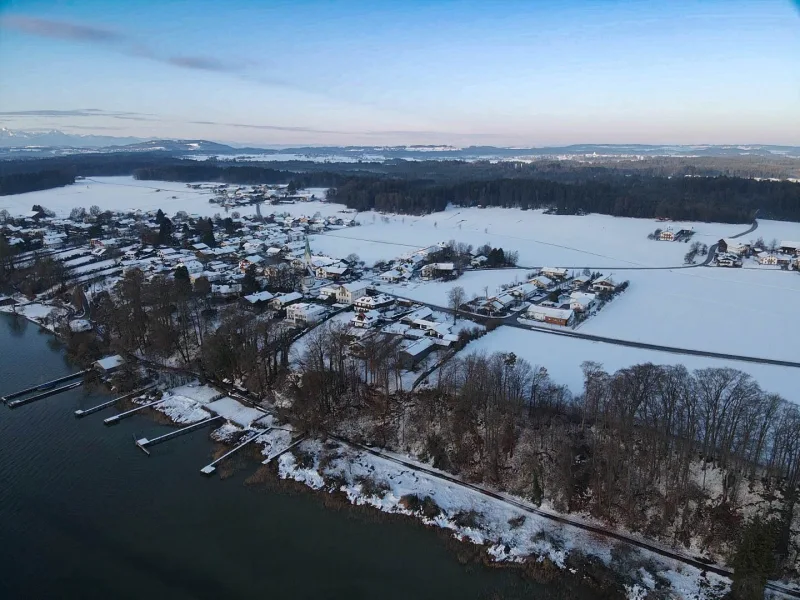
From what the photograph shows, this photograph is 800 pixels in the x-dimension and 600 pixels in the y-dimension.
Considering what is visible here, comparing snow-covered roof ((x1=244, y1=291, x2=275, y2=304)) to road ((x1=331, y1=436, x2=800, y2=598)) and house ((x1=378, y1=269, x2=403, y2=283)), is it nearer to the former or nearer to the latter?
house ((x1=378, y1=269, x2=403, y2=283))

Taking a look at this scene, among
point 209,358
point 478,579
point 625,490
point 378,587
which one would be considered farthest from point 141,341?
point 625,490

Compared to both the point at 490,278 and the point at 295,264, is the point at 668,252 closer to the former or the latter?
the point at 490,278

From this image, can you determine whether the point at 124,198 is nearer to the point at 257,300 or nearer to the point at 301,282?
the point at 301,282

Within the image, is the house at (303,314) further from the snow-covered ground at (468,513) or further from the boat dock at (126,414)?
the snow-covered ground at (468,513)

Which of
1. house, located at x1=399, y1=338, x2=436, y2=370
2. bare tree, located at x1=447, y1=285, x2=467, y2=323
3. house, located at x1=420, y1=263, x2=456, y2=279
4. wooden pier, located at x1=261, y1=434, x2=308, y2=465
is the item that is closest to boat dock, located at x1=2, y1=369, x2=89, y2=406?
wooden pier, located at x1=261, y1=434, x2=308, y2=465

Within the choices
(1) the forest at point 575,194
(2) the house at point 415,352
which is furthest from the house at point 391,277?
(1) the forest at point 575,194

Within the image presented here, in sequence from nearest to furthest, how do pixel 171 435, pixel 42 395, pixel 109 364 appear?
pixel 171 435
pixel 42 395
pixel 109 364

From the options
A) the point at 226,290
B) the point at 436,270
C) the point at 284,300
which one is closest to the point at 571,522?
the point at 284,300
